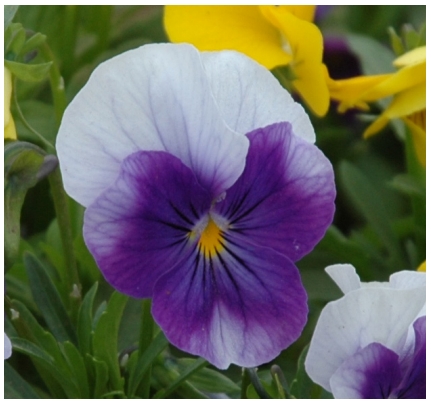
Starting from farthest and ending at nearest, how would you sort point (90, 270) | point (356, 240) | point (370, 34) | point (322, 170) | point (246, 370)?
point (370, 34) → point (356, 240) → point (90, 270) → point (246, 370) → point (322, 170)

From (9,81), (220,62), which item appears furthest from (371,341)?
(9,81)

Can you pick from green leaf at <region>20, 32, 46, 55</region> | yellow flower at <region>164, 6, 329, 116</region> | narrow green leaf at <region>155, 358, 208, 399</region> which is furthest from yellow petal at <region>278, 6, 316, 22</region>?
narrow green leaf at <region>155, 358, 208, 399</region>

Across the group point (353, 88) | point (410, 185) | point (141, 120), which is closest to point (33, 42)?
point (141, 120)

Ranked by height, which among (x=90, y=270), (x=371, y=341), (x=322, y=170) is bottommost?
(x=90, y=270)

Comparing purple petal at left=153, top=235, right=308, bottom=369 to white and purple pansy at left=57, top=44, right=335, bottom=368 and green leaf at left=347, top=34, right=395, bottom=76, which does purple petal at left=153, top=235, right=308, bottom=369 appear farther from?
green leaf at left=347, top=34, right=395, bottom=76

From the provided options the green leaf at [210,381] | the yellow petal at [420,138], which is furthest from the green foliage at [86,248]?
the yellow petal at [420,138]

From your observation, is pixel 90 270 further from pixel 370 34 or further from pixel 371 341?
pixel 370 34

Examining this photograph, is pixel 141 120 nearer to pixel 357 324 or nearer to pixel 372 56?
pixel 357 324
